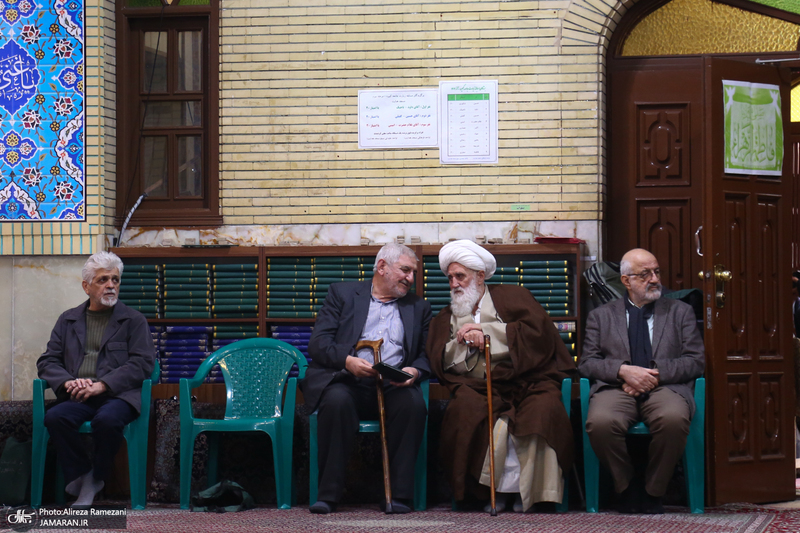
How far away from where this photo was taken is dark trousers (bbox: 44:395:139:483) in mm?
4691

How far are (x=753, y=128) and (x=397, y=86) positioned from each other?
8.12 ft

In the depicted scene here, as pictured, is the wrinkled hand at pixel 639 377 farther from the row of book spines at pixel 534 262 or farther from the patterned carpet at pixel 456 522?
the row of book spines at pixel 534 262

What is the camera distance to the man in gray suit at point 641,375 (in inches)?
178

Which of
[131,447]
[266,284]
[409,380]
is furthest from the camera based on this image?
[266,284]

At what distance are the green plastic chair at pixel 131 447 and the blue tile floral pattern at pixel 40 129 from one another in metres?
1.89

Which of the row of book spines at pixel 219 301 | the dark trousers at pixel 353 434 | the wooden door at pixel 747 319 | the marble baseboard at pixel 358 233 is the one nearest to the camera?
the dark trousers at pixel 353 434

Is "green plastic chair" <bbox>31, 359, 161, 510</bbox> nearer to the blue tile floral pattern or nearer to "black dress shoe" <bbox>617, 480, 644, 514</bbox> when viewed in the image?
the blue tile floral pattern

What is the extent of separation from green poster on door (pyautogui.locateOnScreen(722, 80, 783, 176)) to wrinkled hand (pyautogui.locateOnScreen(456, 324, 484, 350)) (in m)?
1.69

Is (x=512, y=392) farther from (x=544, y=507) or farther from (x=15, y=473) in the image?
(x=15, y=473)

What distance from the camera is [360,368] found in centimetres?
475

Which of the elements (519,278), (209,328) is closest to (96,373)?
(209,328)

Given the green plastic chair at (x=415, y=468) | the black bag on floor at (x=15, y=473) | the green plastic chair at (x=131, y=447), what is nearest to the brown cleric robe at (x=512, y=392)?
the green plastic chair at (x=415, y=468)

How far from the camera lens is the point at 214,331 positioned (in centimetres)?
615

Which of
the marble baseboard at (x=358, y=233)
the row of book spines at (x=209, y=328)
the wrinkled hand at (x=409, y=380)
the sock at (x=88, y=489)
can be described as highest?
the marble baseboard at (x=358, y=233)
